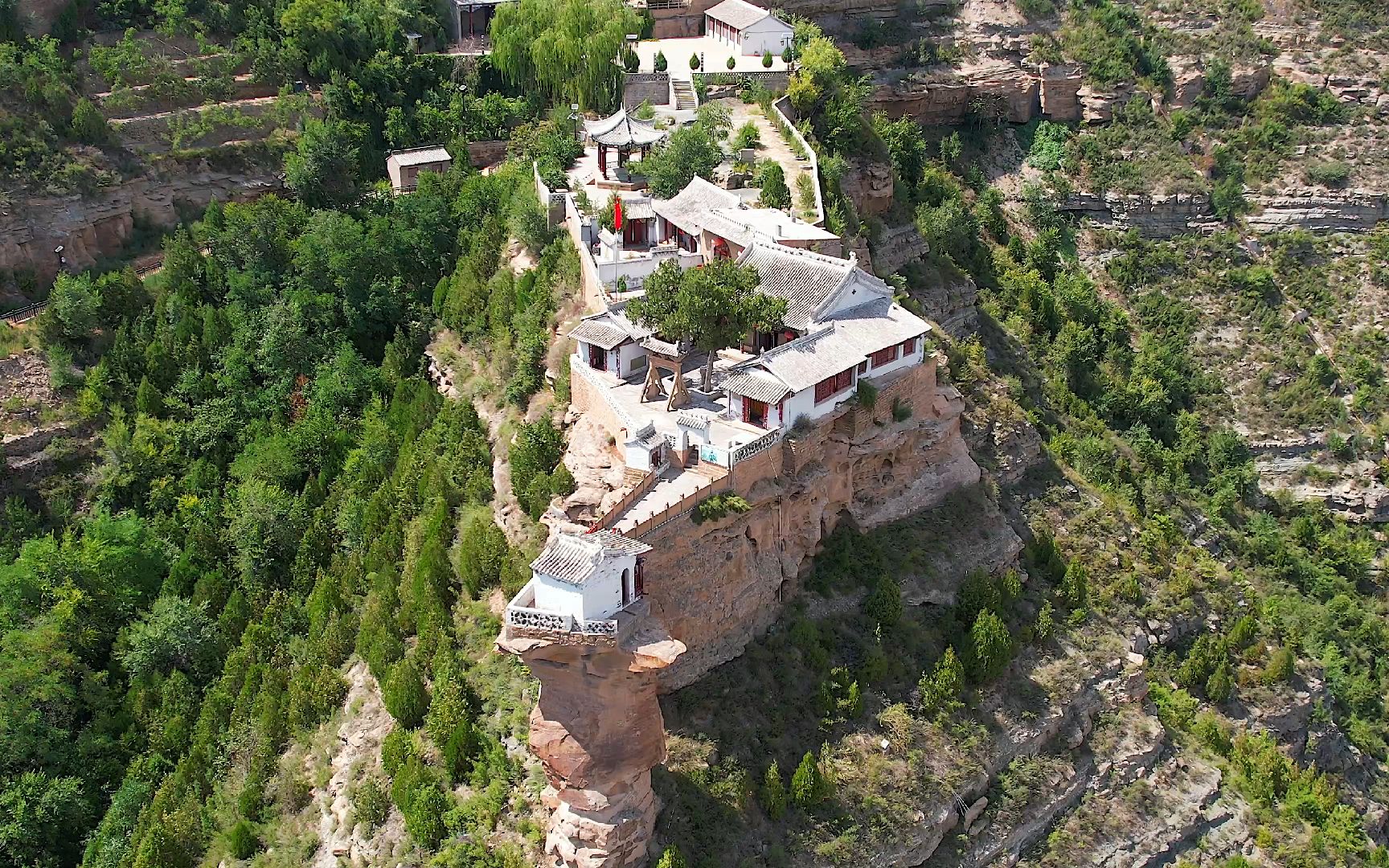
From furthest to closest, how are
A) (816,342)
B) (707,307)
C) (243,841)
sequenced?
1. (816,342)
2. (707,307)
3. (243,841)

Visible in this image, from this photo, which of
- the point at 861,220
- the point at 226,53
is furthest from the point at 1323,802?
the point at 226,53

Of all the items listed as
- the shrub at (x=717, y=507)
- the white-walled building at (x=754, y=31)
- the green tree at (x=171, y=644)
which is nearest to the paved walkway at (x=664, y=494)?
the shrub at (x=717, y=507)

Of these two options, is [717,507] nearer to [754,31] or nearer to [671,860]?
[671,860]

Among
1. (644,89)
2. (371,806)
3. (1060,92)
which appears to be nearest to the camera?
(371,806)

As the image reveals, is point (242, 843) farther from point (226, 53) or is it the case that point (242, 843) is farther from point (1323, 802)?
point (226, 53)

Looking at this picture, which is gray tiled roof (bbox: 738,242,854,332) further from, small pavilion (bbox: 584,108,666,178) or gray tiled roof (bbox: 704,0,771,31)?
gray tiled roof (bbox: 704,0,771,31)

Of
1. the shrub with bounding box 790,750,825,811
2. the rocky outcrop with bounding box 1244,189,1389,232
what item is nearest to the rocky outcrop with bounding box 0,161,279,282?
the shrub with bounding box 790,750,825,811

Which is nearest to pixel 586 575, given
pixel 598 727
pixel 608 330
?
pixel 598 727
